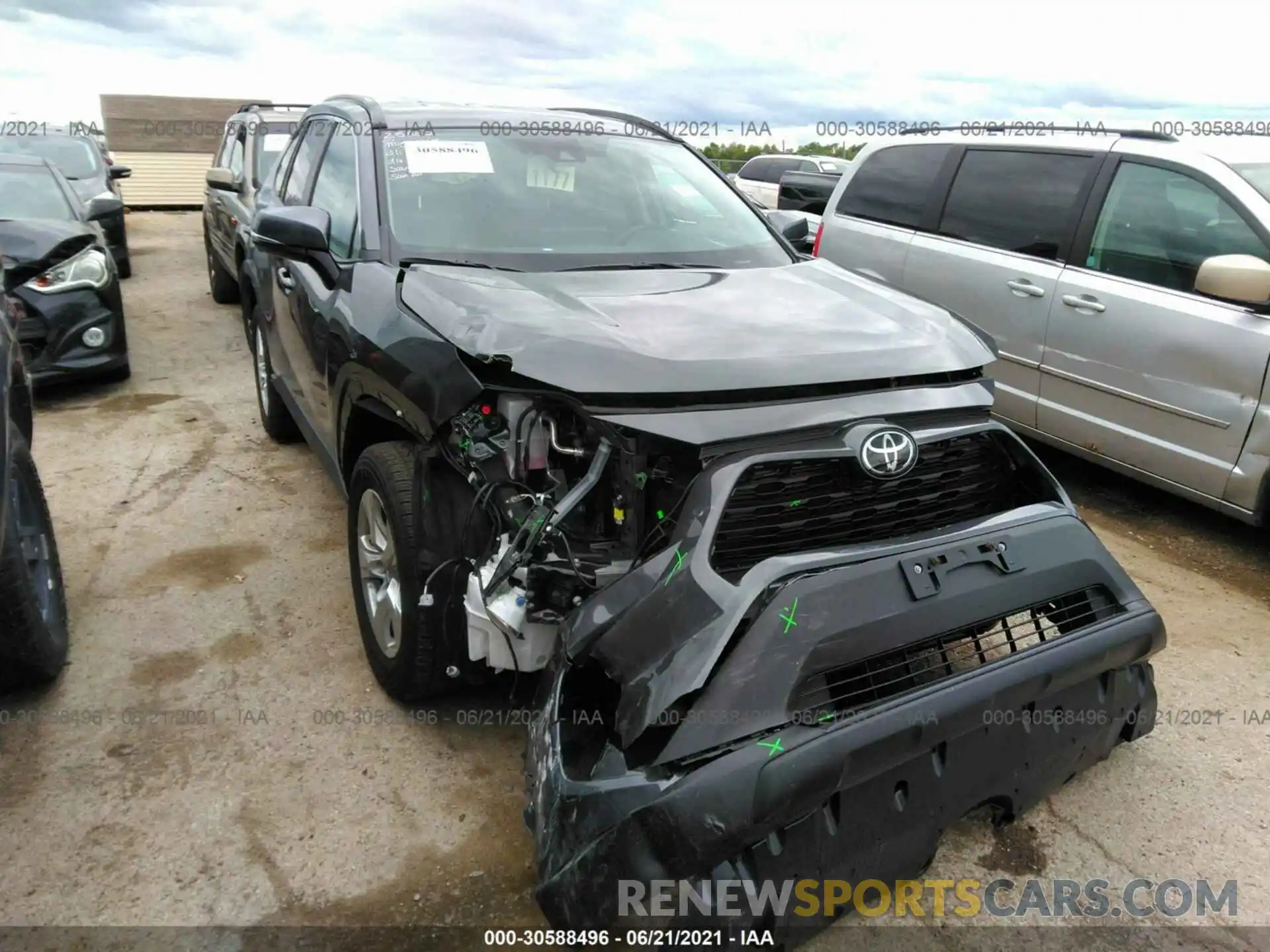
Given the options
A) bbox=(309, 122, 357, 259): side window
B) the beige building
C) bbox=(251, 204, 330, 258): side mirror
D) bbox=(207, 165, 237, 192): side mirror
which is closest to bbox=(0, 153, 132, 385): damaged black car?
bbox=(207, 165, 237, 192): side mirror

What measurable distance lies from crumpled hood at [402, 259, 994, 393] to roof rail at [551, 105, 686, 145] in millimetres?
1319

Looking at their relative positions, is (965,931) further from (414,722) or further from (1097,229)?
(1097,229)

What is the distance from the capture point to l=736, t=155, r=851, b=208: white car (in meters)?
16.5

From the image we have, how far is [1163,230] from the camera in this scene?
14.2ft

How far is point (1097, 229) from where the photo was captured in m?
4.58

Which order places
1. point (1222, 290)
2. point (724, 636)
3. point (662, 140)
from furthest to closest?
point (662, 140) < point (1222, 290) < point (724, 636)

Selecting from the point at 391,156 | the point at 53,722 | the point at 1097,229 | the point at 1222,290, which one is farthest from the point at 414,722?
the point at 1097,229

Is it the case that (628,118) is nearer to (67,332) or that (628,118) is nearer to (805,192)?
(67,332)

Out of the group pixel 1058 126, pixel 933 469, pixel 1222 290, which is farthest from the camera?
pixel 1058 126

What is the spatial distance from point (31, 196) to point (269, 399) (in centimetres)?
365

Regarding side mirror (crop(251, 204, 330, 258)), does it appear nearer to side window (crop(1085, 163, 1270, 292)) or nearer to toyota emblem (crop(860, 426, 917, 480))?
toyota emblem (crop(860, 426, 917, 480))

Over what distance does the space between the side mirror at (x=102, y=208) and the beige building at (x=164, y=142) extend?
43.0 ft

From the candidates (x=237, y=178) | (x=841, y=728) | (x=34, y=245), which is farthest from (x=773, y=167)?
(x=841, y=728)

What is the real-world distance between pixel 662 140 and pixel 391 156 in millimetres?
1267
